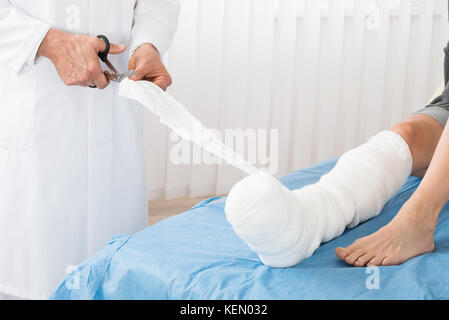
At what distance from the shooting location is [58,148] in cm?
129

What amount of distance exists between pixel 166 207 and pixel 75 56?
154 cm

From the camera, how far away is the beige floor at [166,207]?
8.28 feet

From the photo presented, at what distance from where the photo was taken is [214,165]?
285cm

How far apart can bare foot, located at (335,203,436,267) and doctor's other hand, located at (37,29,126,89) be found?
64cm

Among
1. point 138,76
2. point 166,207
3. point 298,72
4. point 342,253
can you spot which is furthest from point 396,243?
point 298,72

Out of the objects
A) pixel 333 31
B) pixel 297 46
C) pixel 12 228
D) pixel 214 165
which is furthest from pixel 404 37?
pixel 12 228

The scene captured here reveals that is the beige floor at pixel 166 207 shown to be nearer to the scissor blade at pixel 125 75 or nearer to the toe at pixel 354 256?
the scissor blade at pixel 125 75

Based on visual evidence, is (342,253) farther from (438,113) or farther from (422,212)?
(438,113)

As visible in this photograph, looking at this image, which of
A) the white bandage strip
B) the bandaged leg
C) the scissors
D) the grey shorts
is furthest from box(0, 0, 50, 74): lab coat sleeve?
the grey shorts

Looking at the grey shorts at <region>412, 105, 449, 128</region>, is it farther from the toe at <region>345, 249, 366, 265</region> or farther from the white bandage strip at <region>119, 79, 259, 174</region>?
the white bandage strip at <region>119, 79, 259, 174</region>

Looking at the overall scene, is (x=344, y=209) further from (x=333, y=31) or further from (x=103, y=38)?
(x=333, y=31)

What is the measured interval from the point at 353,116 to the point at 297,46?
515mm

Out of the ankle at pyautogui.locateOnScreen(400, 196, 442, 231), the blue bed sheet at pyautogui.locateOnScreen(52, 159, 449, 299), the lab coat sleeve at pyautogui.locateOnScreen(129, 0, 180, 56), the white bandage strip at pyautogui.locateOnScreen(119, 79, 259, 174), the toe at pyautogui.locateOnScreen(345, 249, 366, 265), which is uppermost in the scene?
the lab coat sleeve at pyautogui.locateOnScreen(129, 0, 180, 56)

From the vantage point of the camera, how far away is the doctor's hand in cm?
129
